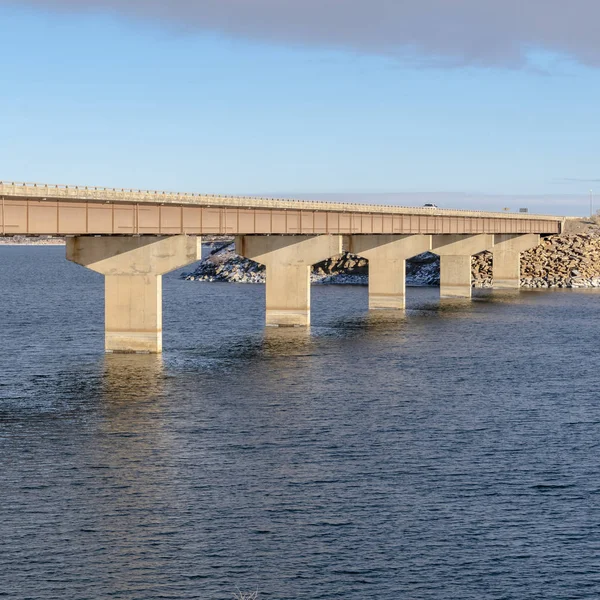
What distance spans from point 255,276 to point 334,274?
12.5 m

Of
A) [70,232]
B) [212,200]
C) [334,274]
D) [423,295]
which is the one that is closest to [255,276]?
[334,274]

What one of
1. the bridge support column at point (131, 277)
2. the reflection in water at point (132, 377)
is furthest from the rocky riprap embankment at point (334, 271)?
the reflection in water at point (132, 377)

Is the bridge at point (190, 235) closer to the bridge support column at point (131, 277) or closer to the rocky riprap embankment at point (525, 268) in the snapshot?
the bridge support column at point (131, 277)

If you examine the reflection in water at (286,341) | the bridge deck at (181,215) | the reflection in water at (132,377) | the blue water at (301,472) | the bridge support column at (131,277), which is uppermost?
the bridge deck at (181,215)

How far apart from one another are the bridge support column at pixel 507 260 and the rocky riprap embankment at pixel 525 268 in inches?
91.6

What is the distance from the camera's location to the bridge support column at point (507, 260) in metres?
156

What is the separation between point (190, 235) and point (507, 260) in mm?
87775

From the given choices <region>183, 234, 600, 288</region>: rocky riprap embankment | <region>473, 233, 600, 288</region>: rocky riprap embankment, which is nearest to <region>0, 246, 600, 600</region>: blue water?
<region>473, 233, 600, 288</region>: rocky riprap embankment

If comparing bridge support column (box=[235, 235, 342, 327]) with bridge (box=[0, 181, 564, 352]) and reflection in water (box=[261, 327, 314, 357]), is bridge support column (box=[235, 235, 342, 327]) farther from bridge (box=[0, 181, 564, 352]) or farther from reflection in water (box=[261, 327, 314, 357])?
reflection in water (box=[261, 327, 314, 357])

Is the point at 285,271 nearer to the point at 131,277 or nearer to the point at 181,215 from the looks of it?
the point at 181,215

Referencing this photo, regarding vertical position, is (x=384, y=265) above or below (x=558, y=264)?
below

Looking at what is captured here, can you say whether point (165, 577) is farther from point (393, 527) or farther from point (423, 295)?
point (423, 295)

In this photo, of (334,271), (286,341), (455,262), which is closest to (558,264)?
(455,262)

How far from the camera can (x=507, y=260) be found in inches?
6171
